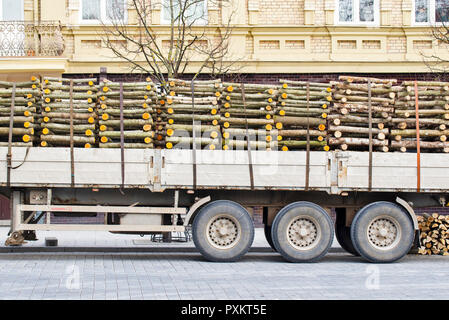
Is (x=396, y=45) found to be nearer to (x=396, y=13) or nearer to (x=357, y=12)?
(x=396, y=13)

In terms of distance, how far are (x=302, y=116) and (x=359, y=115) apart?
0.96m

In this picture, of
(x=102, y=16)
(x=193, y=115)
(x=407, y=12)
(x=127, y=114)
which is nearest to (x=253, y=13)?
(x=102, y=16)

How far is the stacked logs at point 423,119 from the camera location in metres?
13.2

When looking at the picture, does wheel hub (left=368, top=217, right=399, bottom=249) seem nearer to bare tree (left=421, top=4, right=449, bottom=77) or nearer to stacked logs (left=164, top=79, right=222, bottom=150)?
stacked logs (left=164, top=79, right=222, bottom=150)

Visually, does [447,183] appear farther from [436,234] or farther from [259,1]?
[259,1]

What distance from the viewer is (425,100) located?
1355 cm

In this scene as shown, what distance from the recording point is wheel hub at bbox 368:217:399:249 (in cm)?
1303

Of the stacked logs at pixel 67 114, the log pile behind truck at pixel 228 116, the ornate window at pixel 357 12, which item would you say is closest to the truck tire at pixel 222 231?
the log pile behind truck at pixel 228 116

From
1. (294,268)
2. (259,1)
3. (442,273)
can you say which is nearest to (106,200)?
(294,268)

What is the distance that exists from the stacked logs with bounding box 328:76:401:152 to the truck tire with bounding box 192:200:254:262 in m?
1.90

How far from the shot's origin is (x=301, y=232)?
505 inches

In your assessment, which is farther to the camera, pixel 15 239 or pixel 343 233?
pixel 343 233

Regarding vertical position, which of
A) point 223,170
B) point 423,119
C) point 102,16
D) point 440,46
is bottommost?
point 223,170
